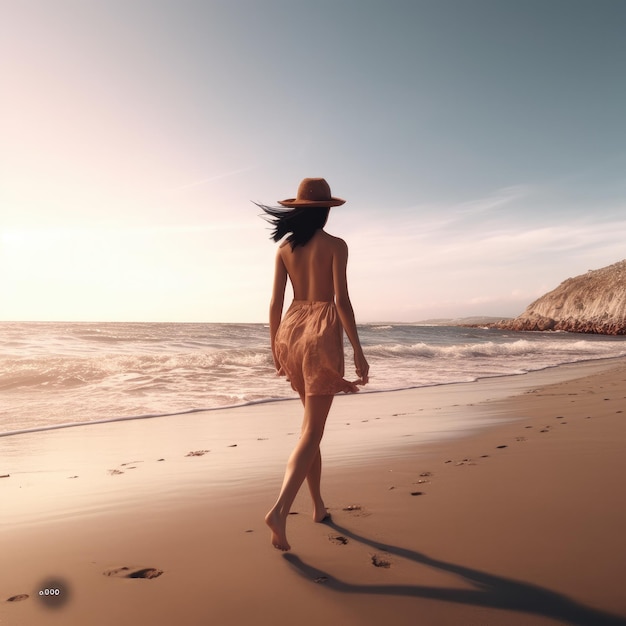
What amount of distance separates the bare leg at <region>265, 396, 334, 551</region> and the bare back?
2.09ft

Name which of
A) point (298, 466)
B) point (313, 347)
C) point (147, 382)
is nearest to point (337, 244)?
point (313, 347)

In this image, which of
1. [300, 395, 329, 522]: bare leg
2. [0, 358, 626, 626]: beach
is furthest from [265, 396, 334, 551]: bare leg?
[300, 395, 329, 522]: bare leg

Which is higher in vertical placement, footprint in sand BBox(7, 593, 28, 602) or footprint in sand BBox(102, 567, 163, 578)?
footprint in sand BBox(7, 593, 28, 602)

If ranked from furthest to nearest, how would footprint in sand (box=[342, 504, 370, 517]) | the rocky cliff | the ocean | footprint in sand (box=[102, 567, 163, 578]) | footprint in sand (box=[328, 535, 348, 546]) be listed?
the rocky cliff
the ocean
footprint in sand (box=[342, 504, 370, 517])
footprint in sand (box=[328, 535, 348, 546])
footprint in sand (box=[102, 567, 163, 578])

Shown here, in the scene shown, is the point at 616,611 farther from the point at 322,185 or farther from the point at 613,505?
the point at 322,185

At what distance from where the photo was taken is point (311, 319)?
10.1ft

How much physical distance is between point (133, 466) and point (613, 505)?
3961mm

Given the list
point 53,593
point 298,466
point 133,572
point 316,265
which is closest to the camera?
point 53,593

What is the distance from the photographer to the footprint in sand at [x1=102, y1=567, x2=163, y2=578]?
2.57m

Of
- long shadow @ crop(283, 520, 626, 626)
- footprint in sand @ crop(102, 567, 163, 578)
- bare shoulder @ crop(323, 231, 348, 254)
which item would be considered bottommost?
footprint in sand @ crop(102, 567, 163, 578)

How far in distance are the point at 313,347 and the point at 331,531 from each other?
1138 millimetres

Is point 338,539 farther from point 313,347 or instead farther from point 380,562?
point 313,347

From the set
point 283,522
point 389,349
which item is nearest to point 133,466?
point 283,522

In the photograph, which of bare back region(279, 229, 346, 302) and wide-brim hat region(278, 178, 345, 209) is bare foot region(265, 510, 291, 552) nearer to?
bare back region(279, 229, 346, 302)
